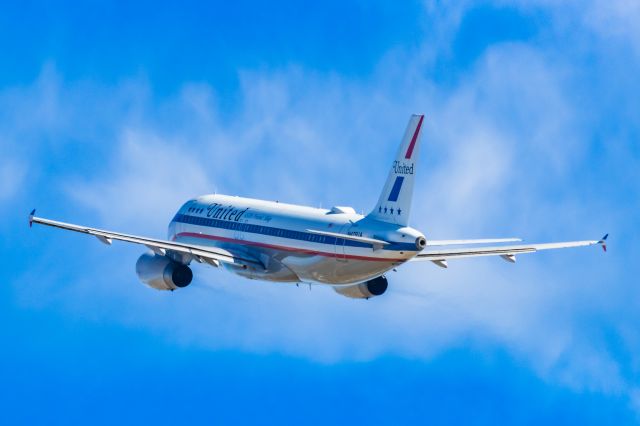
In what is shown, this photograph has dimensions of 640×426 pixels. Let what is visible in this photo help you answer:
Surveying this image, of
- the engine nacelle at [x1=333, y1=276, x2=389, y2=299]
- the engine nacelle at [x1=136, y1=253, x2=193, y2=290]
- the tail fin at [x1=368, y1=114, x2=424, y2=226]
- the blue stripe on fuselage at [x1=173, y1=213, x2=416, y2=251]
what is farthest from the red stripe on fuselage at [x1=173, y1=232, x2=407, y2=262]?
the engine nacelle at [x1=333, y1=276, x2=389, y2=299]

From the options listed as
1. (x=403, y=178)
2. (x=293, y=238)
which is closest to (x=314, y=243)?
(x=293, y=238)

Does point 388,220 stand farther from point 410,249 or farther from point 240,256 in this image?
point 240,256

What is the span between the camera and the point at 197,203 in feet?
288

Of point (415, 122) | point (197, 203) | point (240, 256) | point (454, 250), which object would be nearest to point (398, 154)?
point (415, 122)

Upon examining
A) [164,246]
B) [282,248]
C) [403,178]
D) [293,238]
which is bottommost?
[164,246]

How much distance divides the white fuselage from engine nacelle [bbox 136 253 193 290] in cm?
273

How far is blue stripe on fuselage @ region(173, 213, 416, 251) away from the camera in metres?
71.4

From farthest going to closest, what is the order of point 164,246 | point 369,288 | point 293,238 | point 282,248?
point 369,288, point 282,248, point 293,238, point 164,246

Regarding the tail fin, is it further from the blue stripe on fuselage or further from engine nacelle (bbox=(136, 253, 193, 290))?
engine nacelle (bbox=(136, 253, 193, 290))

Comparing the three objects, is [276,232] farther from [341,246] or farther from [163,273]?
[163,273]

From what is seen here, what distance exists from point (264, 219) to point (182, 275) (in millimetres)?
5232

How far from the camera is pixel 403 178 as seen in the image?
7188 cm

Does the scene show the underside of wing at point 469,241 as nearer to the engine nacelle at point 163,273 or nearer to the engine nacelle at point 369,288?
the engine nacelle at point 369,288

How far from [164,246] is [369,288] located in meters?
10.9
